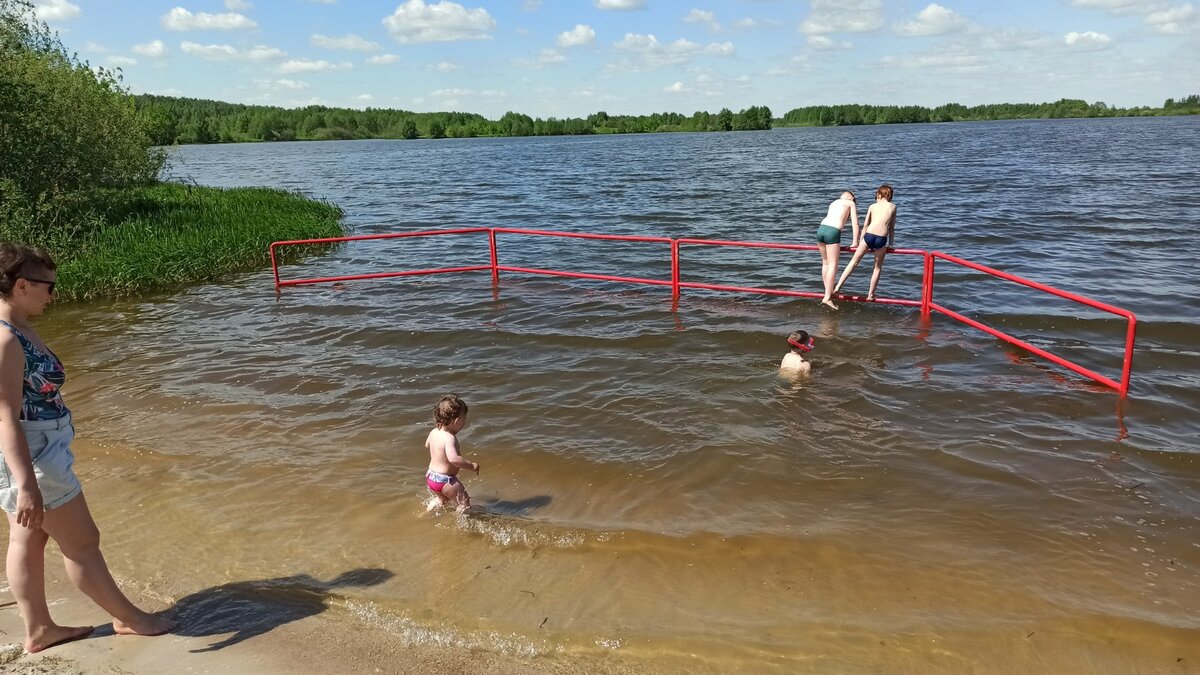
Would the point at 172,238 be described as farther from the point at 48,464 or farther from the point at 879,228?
the point at 48,464

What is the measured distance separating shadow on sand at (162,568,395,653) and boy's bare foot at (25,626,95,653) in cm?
40

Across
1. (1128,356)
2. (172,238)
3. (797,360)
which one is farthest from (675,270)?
(172,238)

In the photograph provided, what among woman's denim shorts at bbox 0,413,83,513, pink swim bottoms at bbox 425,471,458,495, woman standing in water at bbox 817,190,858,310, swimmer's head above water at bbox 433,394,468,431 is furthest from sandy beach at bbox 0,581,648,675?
woman standing in water at bbox 817,190,858,310

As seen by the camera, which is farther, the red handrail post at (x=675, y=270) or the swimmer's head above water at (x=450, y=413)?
the red handrail post at (x=675, y=270)

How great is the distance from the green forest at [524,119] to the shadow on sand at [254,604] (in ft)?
413

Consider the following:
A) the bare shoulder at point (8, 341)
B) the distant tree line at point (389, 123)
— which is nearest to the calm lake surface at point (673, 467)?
the bare shoulder at point (8, 341)

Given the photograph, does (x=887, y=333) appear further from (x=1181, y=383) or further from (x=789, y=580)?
(x=789, y=580)

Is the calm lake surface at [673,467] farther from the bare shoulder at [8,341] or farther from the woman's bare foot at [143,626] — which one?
the bare shoulder at [8,341]

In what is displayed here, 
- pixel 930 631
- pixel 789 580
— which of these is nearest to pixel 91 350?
pixel 789 580

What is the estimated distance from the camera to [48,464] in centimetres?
327

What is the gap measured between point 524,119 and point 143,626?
509 ft

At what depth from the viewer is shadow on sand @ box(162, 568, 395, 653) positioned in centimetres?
390

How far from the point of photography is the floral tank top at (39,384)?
318 cm

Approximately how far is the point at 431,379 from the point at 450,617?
16.6 feet
